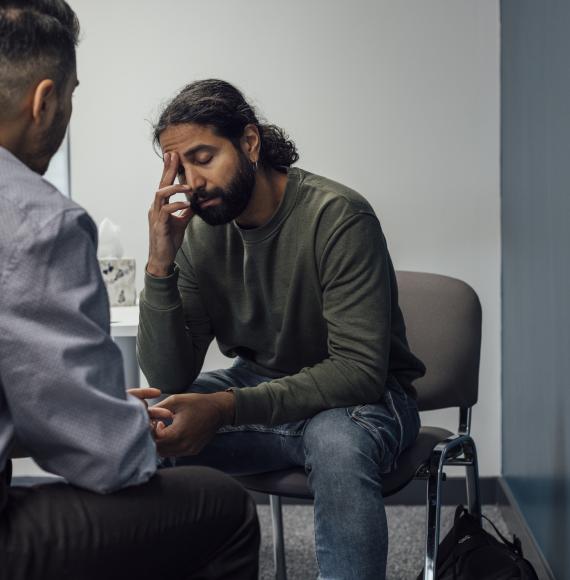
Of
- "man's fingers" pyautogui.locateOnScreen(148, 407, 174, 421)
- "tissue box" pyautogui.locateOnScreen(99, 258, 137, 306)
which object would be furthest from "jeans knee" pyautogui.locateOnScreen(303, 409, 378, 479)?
"tissue box" pyautogui.locateOnScreen(99, 258, 137, 306)

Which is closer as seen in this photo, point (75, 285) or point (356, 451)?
point (75, 285)

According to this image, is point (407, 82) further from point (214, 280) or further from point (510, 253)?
point (214, 280)

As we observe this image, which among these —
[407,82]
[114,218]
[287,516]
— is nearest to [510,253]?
[407,82]

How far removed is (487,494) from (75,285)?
208 centimetres

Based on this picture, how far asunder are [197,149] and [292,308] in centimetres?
36

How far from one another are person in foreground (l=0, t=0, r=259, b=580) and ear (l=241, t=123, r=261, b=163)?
0.77 m

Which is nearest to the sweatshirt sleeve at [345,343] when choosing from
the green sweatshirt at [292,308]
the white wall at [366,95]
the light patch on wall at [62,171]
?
the green sweatshirt at [292,308]

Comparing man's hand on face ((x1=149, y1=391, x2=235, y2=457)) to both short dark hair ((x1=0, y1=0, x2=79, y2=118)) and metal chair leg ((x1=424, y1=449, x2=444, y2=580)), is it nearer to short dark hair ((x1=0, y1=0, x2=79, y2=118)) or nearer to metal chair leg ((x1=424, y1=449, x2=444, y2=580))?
metal chair leg ((x1=424, y1=449, x2=444, y2=580))

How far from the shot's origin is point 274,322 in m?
1.66

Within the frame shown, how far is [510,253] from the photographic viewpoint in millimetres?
2453

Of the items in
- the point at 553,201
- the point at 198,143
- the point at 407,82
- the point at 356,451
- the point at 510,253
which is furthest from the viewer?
the point at 407,82

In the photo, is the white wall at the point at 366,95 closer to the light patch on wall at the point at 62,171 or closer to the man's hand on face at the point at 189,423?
the light patch on wall at the point at 62,171

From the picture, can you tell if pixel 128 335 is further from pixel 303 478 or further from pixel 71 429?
pixel 71 429

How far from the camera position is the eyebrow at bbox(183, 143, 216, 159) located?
65.7 inches
